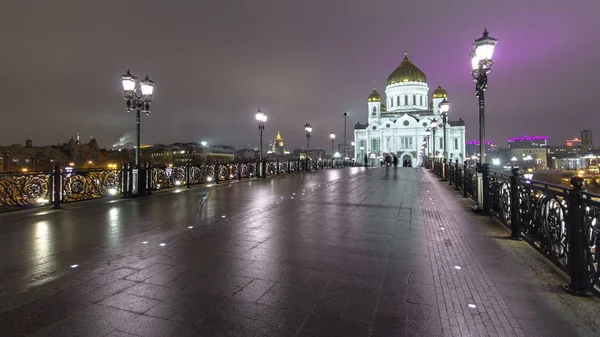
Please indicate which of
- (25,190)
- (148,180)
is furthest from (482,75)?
(25,190)

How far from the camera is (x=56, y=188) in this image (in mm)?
10008

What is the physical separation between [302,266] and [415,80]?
9117 centimetres

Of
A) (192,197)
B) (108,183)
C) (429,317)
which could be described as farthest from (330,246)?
(108,183)

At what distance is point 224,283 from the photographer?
4086 mm

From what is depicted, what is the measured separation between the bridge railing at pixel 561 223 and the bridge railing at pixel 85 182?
1167cm

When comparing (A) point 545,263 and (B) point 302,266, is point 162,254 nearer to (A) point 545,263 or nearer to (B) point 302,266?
(B) point 302,266

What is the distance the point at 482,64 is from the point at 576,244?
681 centimetres

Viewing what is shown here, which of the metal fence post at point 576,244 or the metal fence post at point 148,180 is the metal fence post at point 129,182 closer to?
the metal fence post at point 148,180

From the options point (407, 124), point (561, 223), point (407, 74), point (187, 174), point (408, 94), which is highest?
point (407, 74)

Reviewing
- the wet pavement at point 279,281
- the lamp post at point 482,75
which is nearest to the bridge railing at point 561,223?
the wet pavement at point 279,281

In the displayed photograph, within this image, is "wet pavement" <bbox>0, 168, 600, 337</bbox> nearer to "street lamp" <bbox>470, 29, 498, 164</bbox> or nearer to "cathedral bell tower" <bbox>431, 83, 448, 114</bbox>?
"street lamp" <bbox>470, 29, 498, 164</bbox>

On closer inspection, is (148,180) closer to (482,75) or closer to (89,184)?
(89,184)

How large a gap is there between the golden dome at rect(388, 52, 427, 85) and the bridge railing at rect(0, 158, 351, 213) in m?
78.9

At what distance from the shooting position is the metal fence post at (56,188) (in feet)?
32.3
